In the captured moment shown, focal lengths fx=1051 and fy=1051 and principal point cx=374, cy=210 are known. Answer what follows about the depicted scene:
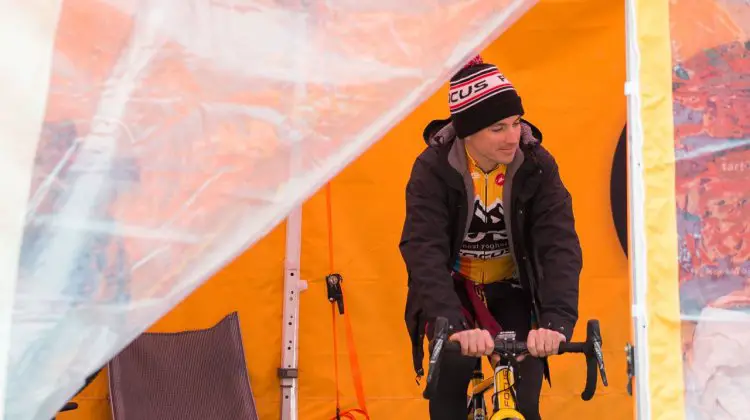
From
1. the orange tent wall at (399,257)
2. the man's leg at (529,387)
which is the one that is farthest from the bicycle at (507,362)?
the orange tent wall at (399,257)

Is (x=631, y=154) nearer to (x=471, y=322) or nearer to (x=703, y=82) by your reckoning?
(x=703, y=82)

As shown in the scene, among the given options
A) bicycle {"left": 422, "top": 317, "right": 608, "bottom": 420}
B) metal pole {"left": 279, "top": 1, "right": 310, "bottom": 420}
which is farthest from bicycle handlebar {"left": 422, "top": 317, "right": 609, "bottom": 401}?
metal pole {"left": 279, "top": 1, "right": 310, "bottom": 420}

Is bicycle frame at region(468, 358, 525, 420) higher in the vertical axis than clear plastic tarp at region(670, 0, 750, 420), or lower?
lower

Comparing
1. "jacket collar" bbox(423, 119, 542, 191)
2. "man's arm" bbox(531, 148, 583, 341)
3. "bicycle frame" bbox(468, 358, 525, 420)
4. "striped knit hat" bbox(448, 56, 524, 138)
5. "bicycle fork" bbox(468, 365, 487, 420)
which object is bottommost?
"bicycle fork" bbox(468, 365, 487, 420)

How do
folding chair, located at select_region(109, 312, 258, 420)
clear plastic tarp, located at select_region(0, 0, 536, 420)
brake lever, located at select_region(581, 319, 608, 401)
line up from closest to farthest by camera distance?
clear plastic tarp, located at select_region(0, 0, 536, 420) < brake lever, located at select_region(581, 319, 608, 401) < folding chair, located at select_region(109, 312, 258, 420)

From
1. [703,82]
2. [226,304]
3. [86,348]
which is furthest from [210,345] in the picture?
[703,82]

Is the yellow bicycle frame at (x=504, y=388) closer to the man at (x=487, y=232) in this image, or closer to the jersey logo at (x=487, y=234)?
the man at (x=487, y=232)

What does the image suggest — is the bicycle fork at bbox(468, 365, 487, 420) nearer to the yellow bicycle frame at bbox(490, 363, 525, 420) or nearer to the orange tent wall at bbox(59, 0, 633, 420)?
the yellow bicycle frame at bbox(490, 363, 525, 420)

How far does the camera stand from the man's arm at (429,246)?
8.91ft

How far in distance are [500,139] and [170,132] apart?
1110 millimetres

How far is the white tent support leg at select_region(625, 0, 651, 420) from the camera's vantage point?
85.7 inches

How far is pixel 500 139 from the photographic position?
2.89 metres

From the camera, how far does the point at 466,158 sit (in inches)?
118

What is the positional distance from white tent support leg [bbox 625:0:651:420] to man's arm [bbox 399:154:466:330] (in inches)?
22.6
